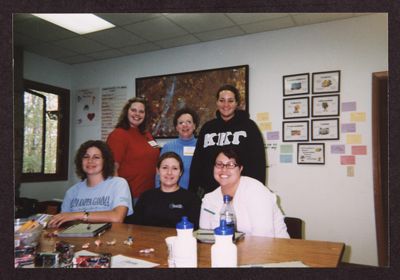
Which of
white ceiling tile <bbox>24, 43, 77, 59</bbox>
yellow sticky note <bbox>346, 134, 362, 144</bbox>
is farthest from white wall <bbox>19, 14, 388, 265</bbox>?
white ceiling tile <bbox>24, 43, 77, 59</bbox>

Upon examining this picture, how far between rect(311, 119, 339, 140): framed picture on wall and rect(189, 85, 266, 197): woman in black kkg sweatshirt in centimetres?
33

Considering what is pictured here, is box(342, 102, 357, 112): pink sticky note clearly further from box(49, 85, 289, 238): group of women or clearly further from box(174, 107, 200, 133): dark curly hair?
box(174, 107, 200, 133): dark curly hair

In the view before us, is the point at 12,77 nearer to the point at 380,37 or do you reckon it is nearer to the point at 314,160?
the point at 314,160

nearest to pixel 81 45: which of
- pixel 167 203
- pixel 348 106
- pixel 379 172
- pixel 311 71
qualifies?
pixel 167 203

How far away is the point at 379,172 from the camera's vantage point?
1594 mm

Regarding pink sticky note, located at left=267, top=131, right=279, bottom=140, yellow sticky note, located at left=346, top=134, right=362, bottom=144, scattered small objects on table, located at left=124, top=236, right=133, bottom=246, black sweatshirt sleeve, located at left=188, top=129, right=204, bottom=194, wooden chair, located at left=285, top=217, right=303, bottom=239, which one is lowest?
wooden chair, located at left=285, top=217, right=303, bottom=239

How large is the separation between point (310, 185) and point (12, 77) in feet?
5.94

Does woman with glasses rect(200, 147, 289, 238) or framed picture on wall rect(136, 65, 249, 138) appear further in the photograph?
framed picture on wall rect(136, 65, 249, 138)

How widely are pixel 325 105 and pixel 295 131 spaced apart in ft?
0.77

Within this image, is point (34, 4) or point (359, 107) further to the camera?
point (359, 107)

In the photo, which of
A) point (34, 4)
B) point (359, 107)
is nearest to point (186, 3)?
point (34, 4)

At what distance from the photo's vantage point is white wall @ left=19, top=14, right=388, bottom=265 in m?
1.64

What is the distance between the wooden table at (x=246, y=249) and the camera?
3.44 feet

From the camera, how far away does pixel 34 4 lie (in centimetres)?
150
